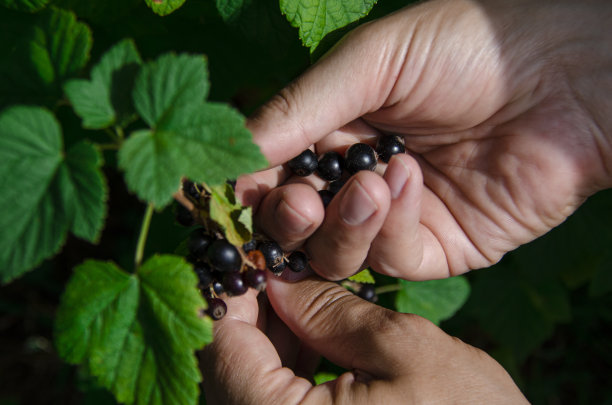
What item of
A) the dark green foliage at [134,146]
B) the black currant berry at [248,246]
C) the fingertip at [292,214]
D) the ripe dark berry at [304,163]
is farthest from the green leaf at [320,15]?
the black currant berry at [248,246]

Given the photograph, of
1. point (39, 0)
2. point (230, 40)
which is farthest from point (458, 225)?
point (39, 0)

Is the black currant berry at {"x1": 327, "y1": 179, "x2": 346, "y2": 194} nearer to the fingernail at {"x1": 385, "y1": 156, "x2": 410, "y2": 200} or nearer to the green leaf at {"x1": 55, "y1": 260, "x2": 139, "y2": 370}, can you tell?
the fingernail at {"x1": 385, "y1": 156, "x2": 410, "y2": 200}

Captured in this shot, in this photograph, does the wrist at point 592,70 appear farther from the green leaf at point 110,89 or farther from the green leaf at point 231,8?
the green leaf at point 110,89

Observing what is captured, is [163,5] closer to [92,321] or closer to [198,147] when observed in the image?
[198,147]

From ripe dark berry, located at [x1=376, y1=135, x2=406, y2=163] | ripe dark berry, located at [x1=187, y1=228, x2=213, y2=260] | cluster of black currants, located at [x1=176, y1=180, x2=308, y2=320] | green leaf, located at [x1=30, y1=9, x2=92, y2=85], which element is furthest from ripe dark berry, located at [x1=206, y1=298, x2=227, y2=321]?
ripe dark berry, located at [x1=376, y1=135, x2=406, y2=163]

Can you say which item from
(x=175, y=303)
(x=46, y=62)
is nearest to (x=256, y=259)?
(x=175, y=303)

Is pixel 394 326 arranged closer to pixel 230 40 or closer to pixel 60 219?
pixel 60 219
